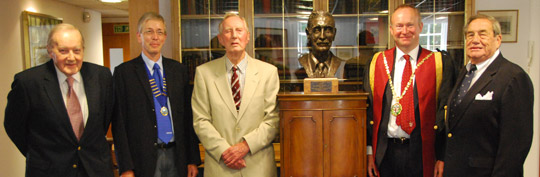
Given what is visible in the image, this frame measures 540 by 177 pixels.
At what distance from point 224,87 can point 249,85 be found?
6.0 inches

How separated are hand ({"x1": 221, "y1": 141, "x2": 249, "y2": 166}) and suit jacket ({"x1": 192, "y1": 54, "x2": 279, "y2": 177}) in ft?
0.10

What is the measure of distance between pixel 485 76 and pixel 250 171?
4.56 feet

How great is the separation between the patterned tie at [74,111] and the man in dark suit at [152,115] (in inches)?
11.0

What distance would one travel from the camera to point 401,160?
236cm

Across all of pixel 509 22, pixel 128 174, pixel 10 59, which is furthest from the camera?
pixel 10 59

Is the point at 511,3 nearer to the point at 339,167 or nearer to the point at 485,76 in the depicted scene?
the point at 485,76

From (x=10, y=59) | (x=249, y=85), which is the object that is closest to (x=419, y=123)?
(x=249, y=85)

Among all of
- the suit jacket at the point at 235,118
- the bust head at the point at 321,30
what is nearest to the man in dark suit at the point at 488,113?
the suit jacket at the point at 235,118

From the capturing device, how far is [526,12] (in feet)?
12.9

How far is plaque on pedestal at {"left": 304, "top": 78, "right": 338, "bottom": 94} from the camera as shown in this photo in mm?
2498

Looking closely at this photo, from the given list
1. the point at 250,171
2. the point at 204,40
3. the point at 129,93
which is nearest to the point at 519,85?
the point at 250,171

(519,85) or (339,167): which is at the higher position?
(519,85)

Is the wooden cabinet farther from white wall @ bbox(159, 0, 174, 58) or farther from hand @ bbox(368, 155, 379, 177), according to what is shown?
white wall @ bbox(159, 0, 174, 58)

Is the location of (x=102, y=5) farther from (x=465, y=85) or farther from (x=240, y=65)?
(x=465, y=85)
